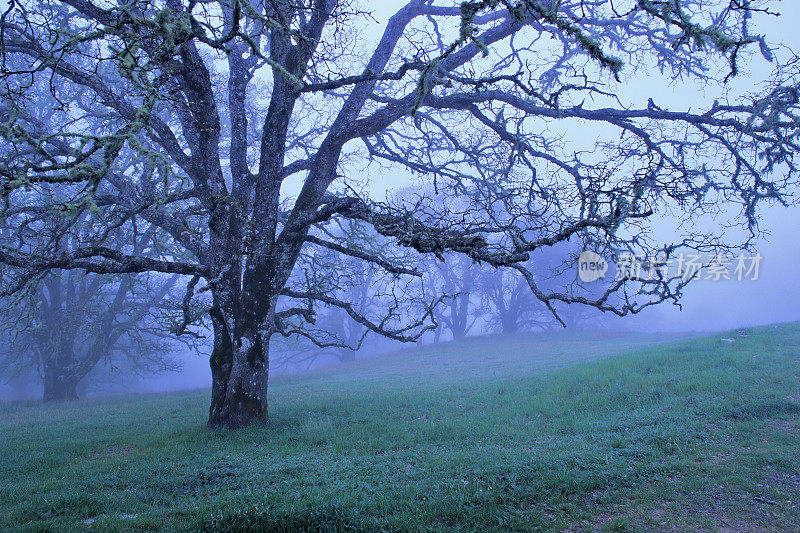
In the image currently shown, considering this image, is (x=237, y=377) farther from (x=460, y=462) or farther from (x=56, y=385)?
(x=56, y=385)

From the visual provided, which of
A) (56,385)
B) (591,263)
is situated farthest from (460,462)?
(56,385)

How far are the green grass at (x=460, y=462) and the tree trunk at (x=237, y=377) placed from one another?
402 millimetres

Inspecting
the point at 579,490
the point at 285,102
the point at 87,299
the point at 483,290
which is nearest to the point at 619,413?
the point at 579,490

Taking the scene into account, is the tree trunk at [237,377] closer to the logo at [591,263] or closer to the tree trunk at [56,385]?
the logo at [591,263]

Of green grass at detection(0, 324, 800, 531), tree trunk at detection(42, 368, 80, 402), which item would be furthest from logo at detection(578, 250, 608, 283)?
tree trunk at detection(42, 368, 80, 402)

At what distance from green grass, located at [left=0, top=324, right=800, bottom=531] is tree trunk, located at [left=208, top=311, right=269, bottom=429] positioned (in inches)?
15.8

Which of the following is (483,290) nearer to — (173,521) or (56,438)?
(56,438)

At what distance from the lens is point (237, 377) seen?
353 inches

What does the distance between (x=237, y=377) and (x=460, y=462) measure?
4719 millimetres

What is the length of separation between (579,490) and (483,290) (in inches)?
1309

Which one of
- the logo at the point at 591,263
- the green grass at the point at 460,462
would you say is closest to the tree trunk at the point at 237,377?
the green grass at the point at 460,462

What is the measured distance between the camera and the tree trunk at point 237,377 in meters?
8.91

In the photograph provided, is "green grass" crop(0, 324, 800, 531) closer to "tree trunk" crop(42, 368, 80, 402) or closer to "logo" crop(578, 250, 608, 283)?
"logo" crop(578, 250, 608, 283)

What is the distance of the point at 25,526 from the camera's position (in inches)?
185
